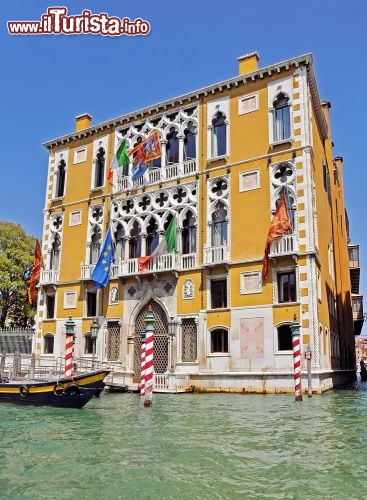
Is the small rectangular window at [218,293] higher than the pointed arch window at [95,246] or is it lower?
lower

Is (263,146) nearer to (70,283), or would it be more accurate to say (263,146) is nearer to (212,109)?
(212,109)

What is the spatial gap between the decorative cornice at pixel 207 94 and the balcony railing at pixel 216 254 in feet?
21.4

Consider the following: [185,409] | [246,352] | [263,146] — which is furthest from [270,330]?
[263,146]

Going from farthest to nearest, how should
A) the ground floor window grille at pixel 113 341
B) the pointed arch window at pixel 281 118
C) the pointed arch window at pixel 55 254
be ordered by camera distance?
the pointed arch window at pixel 55 254 < the ground floor window grille at pixel 113 341 < the pointed arch window at pixel 281 118

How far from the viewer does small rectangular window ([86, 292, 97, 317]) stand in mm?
21984

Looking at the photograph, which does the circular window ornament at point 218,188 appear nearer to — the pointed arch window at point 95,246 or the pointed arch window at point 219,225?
the pointed arch window at point 219,225

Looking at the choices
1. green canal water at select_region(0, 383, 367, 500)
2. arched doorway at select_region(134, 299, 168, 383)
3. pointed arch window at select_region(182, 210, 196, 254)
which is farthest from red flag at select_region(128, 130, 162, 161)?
green canal water at select_region(0, 383, 367, 500)

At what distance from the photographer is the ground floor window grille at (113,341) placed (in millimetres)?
20734

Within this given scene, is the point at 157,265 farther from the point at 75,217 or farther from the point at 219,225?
the point at 75,217

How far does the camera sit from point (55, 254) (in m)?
24.0

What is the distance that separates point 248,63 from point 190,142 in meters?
3.87

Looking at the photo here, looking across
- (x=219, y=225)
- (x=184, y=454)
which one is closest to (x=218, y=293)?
(x=219, y=225)

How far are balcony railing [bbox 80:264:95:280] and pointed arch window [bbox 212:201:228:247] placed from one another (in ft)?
19.5

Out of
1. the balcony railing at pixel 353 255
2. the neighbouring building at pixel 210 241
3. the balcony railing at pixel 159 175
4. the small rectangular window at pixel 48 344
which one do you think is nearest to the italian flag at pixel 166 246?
the neighbouring building at pixel 210 241
